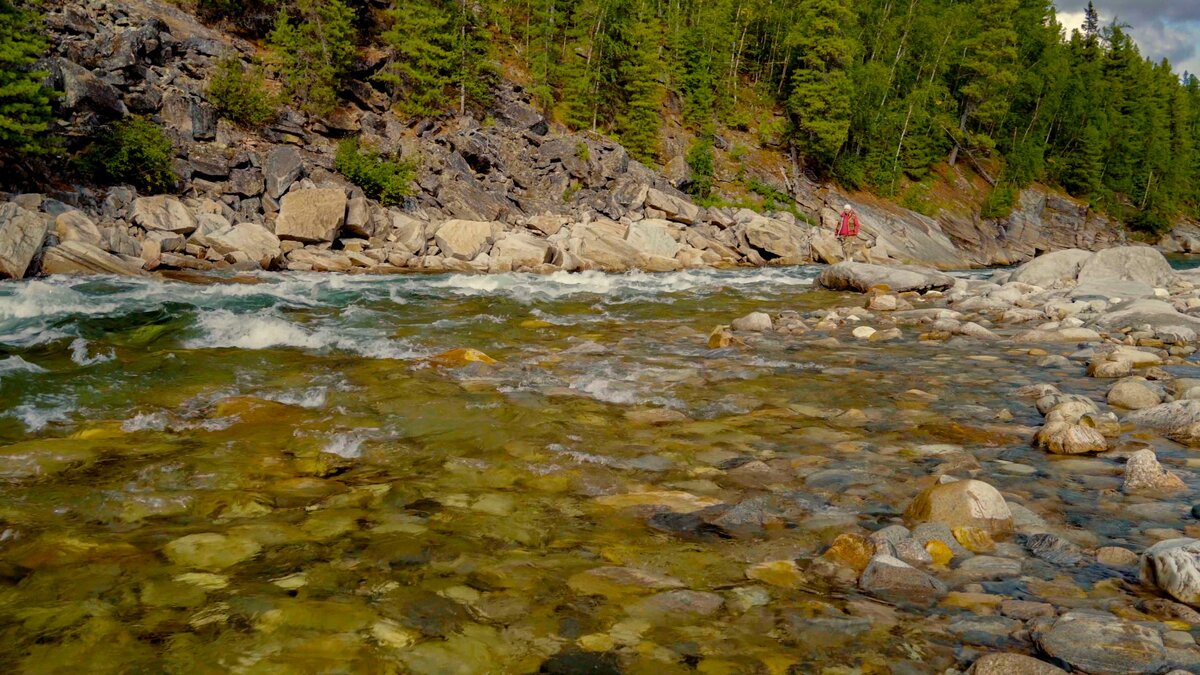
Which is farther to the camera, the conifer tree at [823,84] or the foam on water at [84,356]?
the conifer tree at [823,84]

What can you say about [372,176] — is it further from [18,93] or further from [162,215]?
[18,93]

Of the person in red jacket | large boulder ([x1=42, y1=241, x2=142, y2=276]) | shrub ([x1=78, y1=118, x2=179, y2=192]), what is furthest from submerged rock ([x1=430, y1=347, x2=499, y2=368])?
the person in red jacket

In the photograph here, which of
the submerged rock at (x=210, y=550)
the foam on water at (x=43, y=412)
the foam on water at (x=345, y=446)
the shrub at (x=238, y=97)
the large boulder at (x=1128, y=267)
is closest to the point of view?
the submerged rock at (x=210, y=550)

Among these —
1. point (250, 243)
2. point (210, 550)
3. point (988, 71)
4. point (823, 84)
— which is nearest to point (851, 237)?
point (823, 84)

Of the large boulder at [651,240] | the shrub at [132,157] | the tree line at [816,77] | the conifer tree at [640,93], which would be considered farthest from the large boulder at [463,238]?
the conifer tree at [640,93]

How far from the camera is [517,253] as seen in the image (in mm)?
24844

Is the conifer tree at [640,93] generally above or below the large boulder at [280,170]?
above

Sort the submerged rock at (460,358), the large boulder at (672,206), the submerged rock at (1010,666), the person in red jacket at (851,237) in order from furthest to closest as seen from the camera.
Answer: the large boulder at (672,206) → the person in red jacket at (851,237) → the submerged rock at (460,358) → the submerged rock at (1010,666)

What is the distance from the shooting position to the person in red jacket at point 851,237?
29172 millimetres

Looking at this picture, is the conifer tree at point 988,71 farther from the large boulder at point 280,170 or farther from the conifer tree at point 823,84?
the large boulder at point 280,170

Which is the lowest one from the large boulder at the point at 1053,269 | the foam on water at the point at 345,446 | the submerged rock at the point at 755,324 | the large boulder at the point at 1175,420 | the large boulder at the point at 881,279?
the foam on water at the point at 345,446

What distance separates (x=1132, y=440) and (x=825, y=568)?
385cm

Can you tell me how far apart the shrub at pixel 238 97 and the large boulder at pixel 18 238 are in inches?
639

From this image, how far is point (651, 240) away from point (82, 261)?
20729mm
